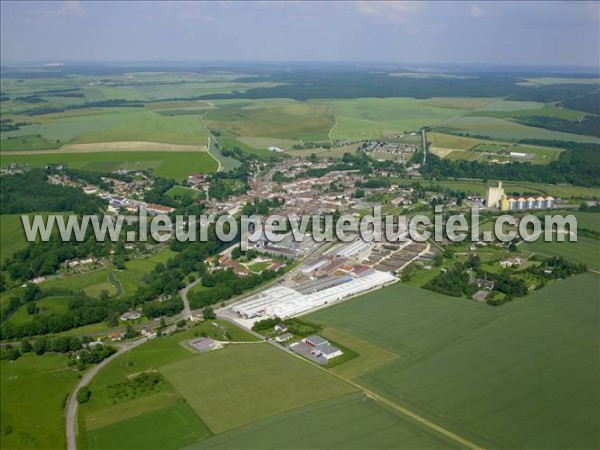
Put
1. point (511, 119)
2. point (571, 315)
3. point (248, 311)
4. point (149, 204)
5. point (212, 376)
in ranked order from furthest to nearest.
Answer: point (511, 119) → point (149, 204) → point (248, 311) → point (571, 315) → point (212, 376)

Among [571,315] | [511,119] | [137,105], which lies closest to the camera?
[571,315]

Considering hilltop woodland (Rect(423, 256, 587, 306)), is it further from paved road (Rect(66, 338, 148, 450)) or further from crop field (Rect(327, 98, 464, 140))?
crop field (Rect(327, 98, 464, 140))

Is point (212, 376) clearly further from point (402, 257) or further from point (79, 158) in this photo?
point (79, 158)

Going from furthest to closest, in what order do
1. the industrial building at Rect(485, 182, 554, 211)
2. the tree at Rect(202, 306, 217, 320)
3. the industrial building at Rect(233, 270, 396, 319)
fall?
the industrial building at Rect(485, 182, 554, 211)
the industrial building at Rect(233, 270, 396, 319)
the tree at Rect(202, 306, 217, 320)

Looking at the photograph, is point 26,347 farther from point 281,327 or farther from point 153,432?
point 281,327

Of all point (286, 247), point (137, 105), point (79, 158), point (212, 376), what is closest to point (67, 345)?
point (212, 376)

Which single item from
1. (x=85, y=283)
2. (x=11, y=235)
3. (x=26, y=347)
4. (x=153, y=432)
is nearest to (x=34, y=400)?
(x=26, y=347)

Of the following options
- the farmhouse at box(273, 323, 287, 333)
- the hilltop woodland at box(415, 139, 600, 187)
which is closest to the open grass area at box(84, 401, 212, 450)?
the farmhouse at box(273, 323, 287, 333)

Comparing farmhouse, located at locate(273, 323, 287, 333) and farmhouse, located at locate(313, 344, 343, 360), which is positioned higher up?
farmhouse, located at locate(313, 344, 343, 360)
